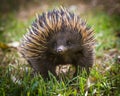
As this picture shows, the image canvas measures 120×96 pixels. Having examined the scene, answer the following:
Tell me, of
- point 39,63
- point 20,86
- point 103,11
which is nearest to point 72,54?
point 39,63

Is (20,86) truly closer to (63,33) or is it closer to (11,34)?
(63,33)

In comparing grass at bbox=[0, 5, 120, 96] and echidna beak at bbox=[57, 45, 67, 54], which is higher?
echidna beak at bbox=[57, 45, 67, 54]

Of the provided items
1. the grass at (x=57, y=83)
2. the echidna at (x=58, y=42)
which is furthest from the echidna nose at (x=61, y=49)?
the grass at (x=57, y=83)

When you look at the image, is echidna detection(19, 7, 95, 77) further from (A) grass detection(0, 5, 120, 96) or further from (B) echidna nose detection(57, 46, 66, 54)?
(A) grass detection(0, 5, 120, 96)

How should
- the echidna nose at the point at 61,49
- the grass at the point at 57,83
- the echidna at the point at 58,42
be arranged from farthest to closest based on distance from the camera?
the echidna at the point at 58,42
the echidna nose at the point at 61,49
the grass at the point at 57,83

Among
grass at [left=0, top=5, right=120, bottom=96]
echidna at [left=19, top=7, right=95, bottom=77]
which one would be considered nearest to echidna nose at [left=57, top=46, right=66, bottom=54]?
echidna at [left=19, top=7, right=95, bottom=77]

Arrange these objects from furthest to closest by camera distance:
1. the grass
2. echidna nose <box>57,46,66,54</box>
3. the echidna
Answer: the echidna, echidna nose <box>57,46,66,54</box>, the grass

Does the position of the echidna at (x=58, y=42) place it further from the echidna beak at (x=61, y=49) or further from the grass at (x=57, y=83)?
the grass at (x=57, y=83)

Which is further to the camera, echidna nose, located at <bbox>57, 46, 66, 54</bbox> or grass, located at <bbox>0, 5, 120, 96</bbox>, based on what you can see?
echidna nose, located at <bbox>57, 46, 66, 54</bbox>
